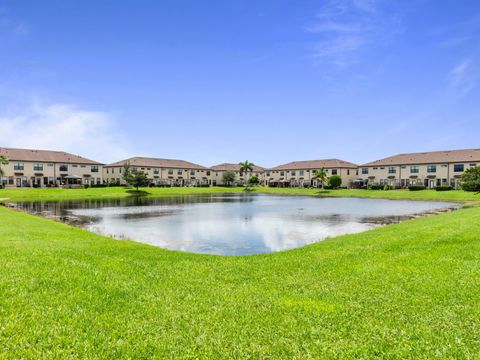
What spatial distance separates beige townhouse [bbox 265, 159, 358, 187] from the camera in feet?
354

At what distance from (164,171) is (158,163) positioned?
355 centimetres

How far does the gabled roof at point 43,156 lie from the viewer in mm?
Result: 81125

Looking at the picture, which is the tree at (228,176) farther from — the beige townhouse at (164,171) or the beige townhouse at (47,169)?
the beige townhouse at (47,169)

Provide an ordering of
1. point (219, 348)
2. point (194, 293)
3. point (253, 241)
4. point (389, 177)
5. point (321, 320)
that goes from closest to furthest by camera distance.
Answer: point (219, 348), point (321, 320), point (194, 293), point (253, 241), point (389, 177)

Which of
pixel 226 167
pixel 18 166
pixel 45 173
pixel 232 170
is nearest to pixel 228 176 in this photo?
pixel 232 170

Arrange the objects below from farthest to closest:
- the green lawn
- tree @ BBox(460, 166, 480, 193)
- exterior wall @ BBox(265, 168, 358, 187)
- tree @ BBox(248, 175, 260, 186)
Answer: tree @ BBox(248, 175, 260, 186), exterior wall @ BBox(265, 168, 358, 187), tree @ BBox(460, 166, 480, 193), the green lawn

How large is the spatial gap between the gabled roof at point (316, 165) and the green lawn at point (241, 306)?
100544 mm

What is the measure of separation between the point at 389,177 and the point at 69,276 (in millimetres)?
99392

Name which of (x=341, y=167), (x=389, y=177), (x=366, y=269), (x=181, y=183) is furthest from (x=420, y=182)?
(x=366, y=269)

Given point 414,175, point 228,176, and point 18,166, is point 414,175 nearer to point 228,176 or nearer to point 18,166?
point 228,176

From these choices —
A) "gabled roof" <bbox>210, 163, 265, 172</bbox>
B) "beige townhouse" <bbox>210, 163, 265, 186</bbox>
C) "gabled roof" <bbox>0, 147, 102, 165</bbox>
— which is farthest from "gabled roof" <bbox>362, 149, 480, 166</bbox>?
"gabled roof" <bbox>0, 147, 102, 165</bbox>

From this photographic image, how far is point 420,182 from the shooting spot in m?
88.0

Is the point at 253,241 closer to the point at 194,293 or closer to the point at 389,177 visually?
the point at 194,293

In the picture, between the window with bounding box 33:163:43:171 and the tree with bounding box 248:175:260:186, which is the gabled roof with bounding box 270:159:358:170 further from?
the window with bounding box 33:163:43:171
